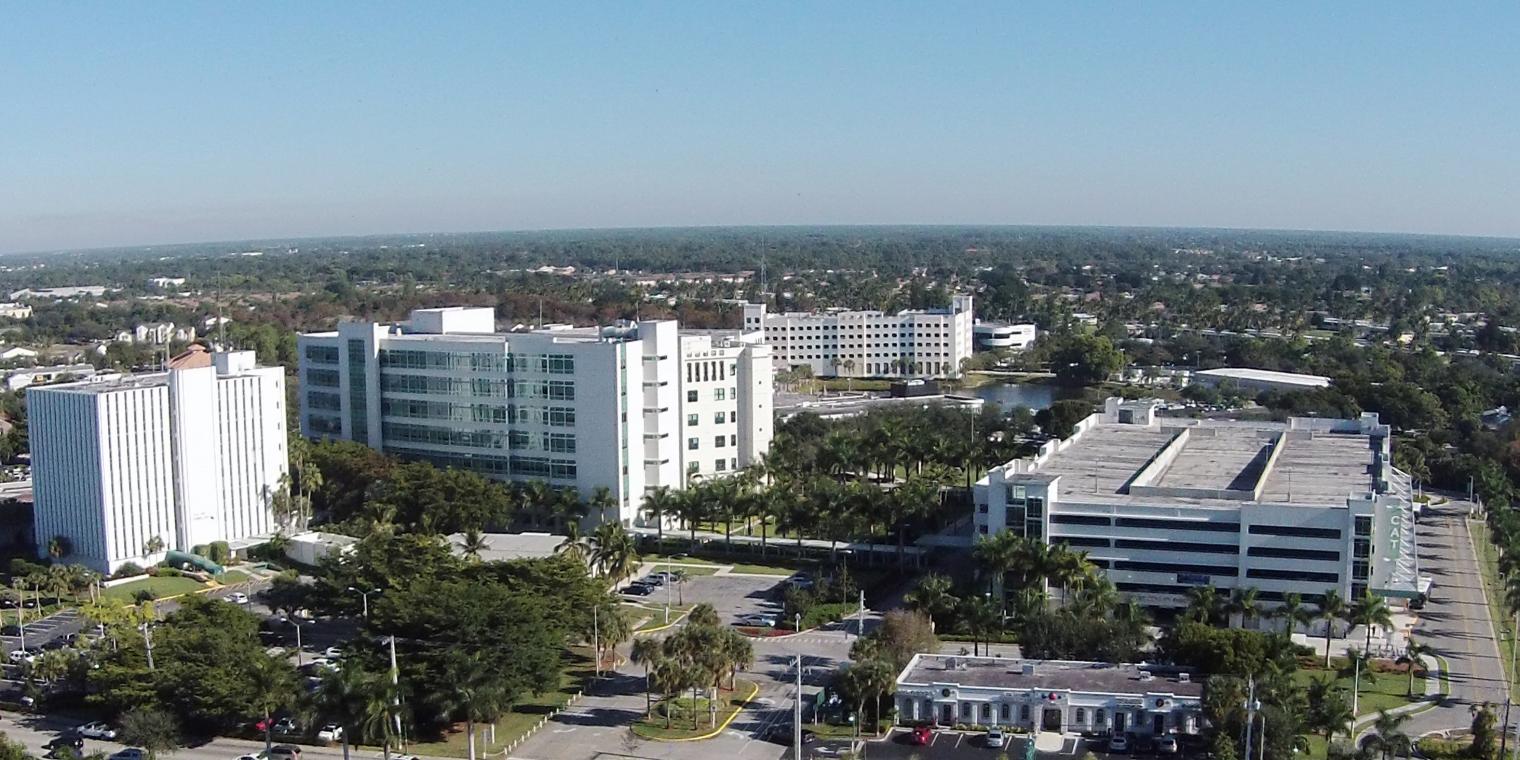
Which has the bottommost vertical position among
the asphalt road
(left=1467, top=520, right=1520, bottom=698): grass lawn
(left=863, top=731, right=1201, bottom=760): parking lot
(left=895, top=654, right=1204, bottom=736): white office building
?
(left=1467, top=520, right=1520, bottom=698): grass lawn

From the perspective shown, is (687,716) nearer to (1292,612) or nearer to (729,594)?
(729,594)

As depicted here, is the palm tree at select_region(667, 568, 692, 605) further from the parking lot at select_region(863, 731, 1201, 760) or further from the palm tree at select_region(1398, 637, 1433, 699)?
the palm tree at select_region(1398, 637, 1433, 699)

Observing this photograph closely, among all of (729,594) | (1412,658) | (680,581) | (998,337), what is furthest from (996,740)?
(998,337)

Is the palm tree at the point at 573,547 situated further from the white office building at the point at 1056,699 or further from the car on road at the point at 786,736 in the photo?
the white office building at the point at 1056,699

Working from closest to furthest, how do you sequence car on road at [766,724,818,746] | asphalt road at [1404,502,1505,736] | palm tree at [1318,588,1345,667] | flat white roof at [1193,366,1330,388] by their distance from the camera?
car on road at [766,724,818,746], asphalt road at [1404,502,1505,736], palm tree at [1318,588,1345,667], flat white roof at [1193,366,1330,388]

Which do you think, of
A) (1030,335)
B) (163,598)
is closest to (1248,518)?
(163,598)

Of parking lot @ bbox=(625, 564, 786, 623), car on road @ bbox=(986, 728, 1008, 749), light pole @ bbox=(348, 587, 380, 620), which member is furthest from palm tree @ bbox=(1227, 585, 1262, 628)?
light pole @ bbox=(348, 587, 380, 620)
